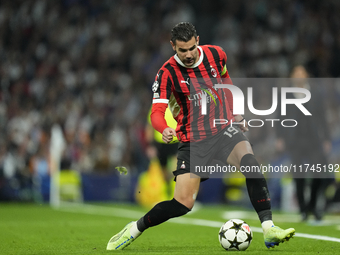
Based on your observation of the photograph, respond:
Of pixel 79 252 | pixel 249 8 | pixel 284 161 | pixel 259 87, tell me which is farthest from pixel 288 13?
pixel 79 252

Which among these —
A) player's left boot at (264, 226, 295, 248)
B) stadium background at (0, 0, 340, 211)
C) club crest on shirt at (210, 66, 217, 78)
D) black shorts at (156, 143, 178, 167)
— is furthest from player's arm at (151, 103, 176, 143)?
stadium background at (0, 0, 340, 211)

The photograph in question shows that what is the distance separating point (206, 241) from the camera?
553 centimetres

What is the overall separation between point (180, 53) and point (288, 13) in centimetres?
1143

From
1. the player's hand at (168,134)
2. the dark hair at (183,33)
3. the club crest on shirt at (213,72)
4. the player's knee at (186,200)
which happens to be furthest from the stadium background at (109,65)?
Result: the player's hand at (168,134)

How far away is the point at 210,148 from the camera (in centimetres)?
479

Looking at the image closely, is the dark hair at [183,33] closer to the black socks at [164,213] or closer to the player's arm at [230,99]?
the player's arm at [230,99]

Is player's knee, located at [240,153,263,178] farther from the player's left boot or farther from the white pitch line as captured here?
the white pitch line

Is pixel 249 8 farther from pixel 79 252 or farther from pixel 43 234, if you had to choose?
pixel 79 252

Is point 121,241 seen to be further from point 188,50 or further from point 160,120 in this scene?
point 188,50

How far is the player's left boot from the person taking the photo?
4.15 metres

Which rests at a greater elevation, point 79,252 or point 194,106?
point 194,106

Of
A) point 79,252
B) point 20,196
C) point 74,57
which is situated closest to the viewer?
point 79,252

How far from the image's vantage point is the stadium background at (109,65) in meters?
13.1

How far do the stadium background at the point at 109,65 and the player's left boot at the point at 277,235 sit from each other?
727 centimetres
